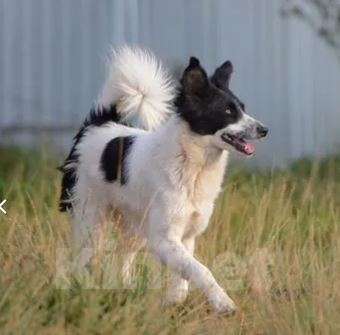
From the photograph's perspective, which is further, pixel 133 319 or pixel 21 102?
pixel 21 102

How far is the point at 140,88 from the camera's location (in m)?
9.22

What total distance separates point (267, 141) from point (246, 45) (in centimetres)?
93

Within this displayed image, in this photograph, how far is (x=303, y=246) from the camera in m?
9.37

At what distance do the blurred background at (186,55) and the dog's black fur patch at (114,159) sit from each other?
404cm

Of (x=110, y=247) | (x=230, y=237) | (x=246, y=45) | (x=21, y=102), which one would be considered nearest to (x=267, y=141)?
(x=246, y=45)

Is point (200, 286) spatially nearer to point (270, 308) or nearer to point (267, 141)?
point (270, 308)

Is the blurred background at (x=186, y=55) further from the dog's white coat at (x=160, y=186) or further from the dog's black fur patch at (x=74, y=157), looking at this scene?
the dog's white coat at (x=160, y=186)

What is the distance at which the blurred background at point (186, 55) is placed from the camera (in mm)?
13484

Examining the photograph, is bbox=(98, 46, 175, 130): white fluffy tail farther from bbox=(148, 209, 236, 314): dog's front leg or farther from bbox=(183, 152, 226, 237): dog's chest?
bbox=(148, 209, 236, 314): dog's front leg

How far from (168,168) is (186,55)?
5442mm

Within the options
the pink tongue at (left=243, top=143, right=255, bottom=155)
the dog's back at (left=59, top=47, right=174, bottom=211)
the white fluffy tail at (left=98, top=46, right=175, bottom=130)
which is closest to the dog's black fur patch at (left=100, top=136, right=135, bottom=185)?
the dog's back at (left=59, top=47, right=174, bottom=211)

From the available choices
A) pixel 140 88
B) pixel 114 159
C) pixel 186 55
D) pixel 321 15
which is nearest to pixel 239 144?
pixel 114 159

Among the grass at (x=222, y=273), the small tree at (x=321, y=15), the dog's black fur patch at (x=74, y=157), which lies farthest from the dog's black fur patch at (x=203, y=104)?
the small tree at (x=321, y=15)

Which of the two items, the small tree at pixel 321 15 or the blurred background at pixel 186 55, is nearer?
the small tree at pixel 321 15
